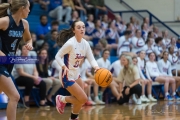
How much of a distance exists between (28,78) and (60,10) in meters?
4.94

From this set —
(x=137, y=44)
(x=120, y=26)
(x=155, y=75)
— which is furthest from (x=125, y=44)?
(x=120, y=26)

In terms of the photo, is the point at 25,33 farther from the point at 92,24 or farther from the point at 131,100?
the point at 92,24

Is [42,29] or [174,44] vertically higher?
[42,29]

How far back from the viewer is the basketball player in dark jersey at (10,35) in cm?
540

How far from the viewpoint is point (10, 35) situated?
5.64 metres

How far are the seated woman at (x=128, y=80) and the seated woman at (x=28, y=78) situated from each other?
7.77ft

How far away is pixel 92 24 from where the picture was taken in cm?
1538

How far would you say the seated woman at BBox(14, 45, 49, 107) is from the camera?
411 inches

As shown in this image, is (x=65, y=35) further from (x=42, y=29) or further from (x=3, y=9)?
(x=42, y=29)

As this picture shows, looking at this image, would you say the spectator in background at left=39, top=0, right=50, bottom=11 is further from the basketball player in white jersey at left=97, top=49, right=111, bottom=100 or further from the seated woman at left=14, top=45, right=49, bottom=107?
the seated woman at left=14, top=45, right=49, bottom=107

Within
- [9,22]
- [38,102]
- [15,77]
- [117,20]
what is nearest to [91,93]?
[38,102]

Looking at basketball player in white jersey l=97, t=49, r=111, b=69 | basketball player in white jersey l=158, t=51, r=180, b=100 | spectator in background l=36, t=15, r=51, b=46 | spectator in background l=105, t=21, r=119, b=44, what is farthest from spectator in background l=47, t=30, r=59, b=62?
basketball player in white jersey l=158, t=51, r=180, b=100

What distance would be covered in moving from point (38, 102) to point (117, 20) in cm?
691

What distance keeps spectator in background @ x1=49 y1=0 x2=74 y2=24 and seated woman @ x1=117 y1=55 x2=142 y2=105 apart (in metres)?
3.91
